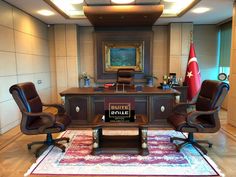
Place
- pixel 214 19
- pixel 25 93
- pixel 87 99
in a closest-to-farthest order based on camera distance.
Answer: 1. pixel 25 93
2. pixel 87 99
3. pixel 214 19

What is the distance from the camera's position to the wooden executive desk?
419 cm

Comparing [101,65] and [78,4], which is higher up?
[78,4]

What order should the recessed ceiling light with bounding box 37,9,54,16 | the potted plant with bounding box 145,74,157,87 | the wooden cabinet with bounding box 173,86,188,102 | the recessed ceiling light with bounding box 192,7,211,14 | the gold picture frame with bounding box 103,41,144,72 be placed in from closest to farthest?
the recessed ceiling light with bounding box 192,7,211,14
the recessed ceiling light with bounding box 37,9,54,16
the wooden cabinet with bounding box 173,86,188,102
the potted plant with bounding box 145,74,157,87
the gold picture frame with bounding box 103,41,144,72

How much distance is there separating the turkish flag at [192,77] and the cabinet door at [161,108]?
71.6 inches

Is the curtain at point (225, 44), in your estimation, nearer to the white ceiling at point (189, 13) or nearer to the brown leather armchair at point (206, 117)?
the white ceiling at point (189, 13)


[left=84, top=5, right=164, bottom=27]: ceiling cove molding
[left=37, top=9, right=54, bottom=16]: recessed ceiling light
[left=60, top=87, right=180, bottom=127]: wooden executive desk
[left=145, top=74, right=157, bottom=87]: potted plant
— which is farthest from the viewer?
[left=145, top=74, right=157, bottom=87]: potted plant

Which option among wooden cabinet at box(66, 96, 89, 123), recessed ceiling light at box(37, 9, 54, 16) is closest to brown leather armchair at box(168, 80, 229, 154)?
wooden cabinet at box(66, 96, 89, 123)

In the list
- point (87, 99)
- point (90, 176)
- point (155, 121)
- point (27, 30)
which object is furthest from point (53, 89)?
point (90, 176)

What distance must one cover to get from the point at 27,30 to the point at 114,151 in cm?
367

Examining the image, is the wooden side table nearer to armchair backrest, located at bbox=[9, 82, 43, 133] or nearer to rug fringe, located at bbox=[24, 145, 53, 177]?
rug fringe, located at bbox=[24, 145, 53, 177]

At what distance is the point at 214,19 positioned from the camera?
579 cm

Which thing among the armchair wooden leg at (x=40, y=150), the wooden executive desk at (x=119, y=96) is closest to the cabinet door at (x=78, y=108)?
the wooden executive desk at (x=119, y=96)

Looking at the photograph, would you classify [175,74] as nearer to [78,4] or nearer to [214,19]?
[214,19]

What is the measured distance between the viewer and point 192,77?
19.0 ft
